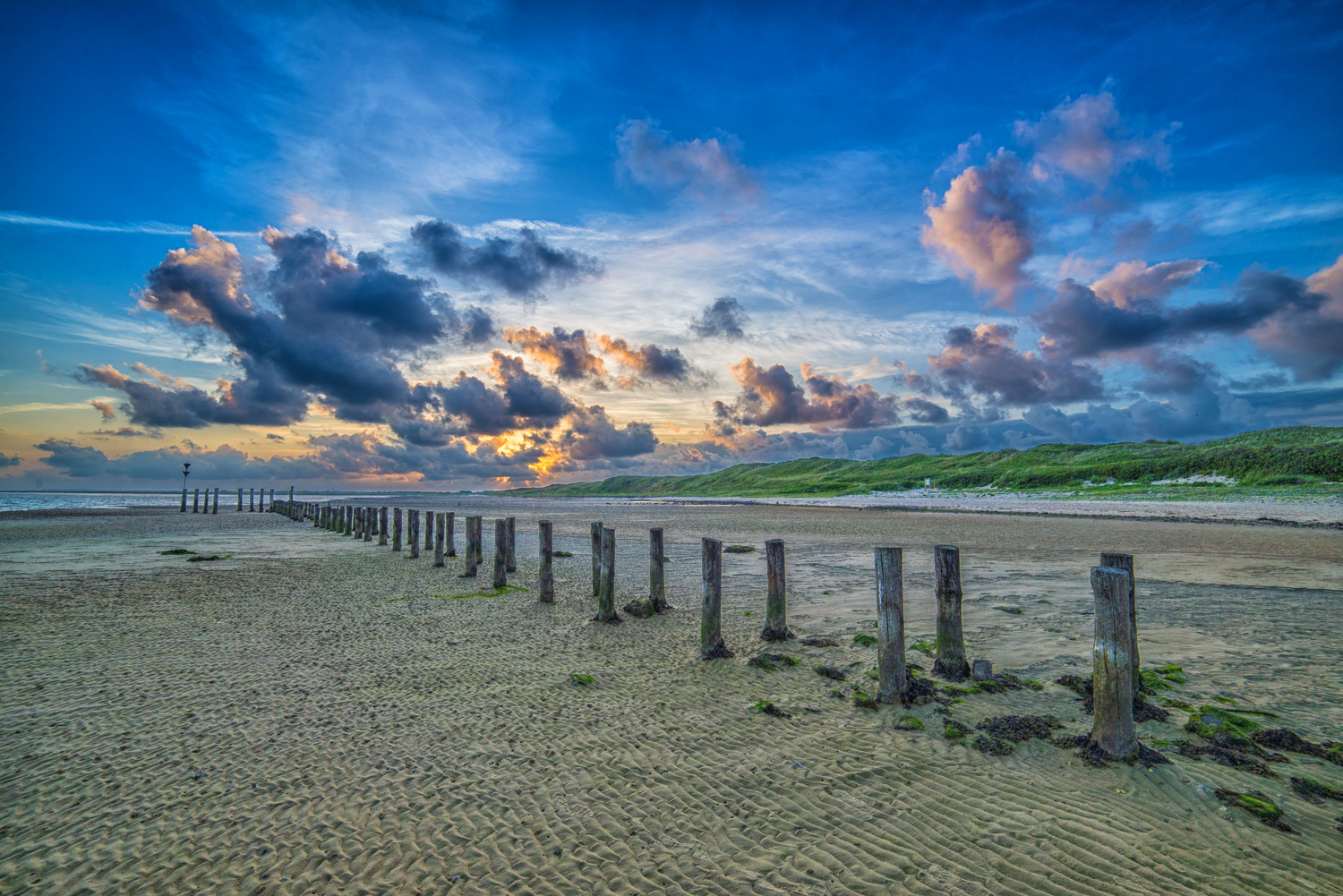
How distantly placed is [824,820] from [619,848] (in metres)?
1.42

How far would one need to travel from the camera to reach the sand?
357cm

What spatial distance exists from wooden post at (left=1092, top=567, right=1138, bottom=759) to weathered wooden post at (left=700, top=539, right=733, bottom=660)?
422 cm

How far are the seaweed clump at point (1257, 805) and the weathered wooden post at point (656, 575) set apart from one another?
23.8 feet

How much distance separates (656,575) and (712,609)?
253cm

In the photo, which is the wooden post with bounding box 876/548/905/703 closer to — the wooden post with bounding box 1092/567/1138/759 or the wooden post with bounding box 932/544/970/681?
the wooden post with bounding box 932/544/970/681

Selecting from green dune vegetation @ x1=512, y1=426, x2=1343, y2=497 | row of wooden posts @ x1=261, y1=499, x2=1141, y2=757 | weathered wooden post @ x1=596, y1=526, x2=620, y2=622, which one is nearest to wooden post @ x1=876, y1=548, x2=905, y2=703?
row of wooden posts @ x1=261, y1=499, x2=1141, y2=757

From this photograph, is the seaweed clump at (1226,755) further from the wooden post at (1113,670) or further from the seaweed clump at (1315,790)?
the wooden post at (1113,670)

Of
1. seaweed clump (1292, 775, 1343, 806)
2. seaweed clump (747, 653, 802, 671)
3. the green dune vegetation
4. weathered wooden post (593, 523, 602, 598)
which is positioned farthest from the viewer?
the green dune vegetation

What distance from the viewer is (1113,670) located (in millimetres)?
4699

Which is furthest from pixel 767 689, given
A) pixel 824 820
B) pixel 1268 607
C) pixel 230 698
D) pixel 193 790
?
pixel 1268 607

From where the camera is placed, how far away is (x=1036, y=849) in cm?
365

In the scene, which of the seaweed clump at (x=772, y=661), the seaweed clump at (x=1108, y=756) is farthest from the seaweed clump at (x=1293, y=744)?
the seaweed clump at (x=772, y=661)

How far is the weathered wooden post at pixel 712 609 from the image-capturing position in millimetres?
7887

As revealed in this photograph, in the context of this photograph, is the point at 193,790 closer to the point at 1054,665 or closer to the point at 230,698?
the point at 230,698
